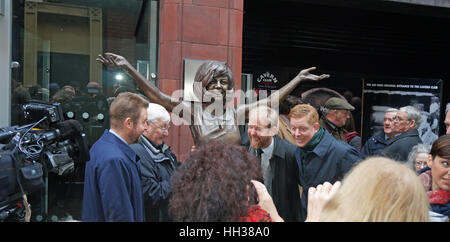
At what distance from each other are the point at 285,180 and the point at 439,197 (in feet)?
4.20

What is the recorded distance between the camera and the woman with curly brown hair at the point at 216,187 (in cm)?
158

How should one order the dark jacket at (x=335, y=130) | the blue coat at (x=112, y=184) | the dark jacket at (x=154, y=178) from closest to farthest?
the blue coat at (x=112, y=184) < the dark jacket at (x=154, y=178) < the dark jacket at (x=335, y=130)

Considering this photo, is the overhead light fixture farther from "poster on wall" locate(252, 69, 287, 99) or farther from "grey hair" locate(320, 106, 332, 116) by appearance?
"grey hair" locate(320, 106, 332, 116)

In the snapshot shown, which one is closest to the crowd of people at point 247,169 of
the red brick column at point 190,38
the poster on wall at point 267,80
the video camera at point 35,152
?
the video camera at point 35,152

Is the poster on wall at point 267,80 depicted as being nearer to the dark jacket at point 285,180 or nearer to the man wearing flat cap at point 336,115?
the man wearing flat cap at point 336,115

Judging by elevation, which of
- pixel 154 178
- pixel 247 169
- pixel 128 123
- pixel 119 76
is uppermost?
pixel 119 76

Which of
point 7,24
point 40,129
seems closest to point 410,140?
point 40,129

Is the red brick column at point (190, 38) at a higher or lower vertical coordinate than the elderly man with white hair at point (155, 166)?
higher

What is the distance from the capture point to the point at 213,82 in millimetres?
3232

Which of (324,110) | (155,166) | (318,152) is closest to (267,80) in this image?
(324,110)

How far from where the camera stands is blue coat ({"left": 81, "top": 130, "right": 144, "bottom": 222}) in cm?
214

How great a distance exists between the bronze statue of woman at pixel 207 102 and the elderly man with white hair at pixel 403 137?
6.21 ft

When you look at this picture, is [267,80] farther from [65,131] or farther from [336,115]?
[65,131]

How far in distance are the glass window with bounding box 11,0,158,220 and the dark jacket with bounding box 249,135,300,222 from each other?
2.59m
